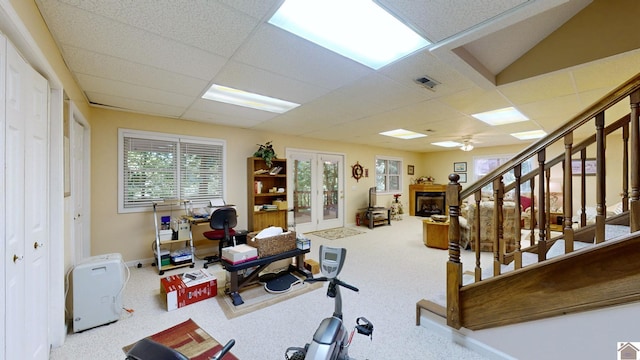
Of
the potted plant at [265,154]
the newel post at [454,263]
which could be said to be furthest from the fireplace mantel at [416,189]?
the newel post at [454,263]

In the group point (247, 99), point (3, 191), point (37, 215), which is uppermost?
point (247, 99)

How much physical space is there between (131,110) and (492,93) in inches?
187

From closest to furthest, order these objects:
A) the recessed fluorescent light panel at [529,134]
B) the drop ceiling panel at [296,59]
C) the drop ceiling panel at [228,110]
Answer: the drop ceiling panel at [296,59]
the drop ceiling panel at [228,110]
the recessed fluorescent light panel at [529,134]

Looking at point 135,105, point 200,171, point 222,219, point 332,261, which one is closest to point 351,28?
point 332,261

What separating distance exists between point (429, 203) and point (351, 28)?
299 inches

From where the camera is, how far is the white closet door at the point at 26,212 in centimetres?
124

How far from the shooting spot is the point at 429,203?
8.28 meters

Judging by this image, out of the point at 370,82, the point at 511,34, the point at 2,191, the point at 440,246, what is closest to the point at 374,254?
the point at 440,246

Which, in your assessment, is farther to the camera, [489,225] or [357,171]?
[357,171]

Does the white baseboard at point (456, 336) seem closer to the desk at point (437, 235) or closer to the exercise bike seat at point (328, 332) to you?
the exercise bike seat at point (328, 332)

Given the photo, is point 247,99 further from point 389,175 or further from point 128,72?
point 389,175

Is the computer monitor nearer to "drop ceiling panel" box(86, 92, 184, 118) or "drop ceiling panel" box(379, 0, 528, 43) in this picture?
"drop ceiling panel" box(86, 92, 184, 118)

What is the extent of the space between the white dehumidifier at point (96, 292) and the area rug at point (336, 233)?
12.3 feet

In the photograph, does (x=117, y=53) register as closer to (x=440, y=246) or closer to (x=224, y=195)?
(x=224, y=195)
